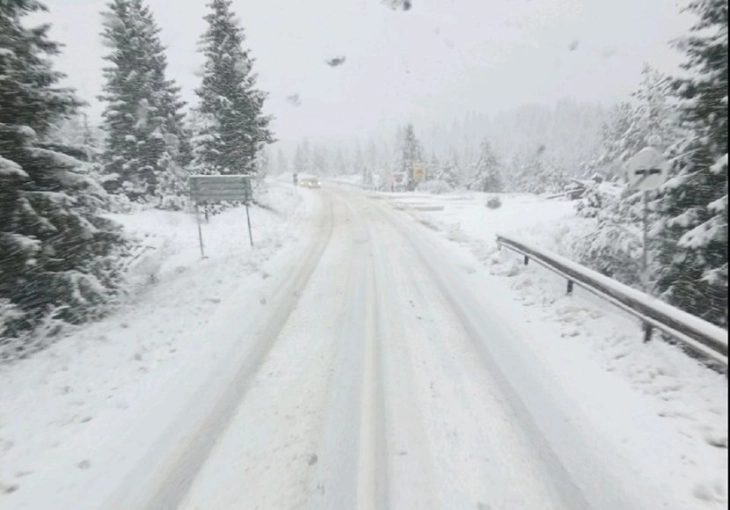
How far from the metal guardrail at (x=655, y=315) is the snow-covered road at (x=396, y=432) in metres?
0.87

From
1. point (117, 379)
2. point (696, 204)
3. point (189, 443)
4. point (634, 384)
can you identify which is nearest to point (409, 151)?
point (696, 204)

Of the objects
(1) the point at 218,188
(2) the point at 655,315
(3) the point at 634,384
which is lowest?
(3) the point at 634,384

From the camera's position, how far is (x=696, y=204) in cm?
730

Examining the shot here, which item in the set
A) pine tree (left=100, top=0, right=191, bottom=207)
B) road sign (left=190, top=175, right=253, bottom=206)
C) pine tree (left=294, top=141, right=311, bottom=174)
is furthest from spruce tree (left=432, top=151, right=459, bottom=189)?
pine tree (left=294, top=141, right=311, bottom=174)

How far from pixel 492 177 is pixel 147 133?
5227 cm

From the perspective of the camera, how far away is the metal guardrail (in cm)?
427

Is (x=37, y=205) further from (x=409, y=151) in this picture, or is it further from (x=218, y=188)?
(x=409, y=151)

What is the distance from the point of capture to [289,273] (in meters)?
11.5

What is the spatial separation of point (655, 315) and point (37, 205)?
991 centimetres

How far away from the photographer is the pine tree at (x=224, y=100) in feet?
80.7

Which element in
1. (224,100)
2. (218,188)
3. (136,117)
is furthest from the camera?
(224,100)

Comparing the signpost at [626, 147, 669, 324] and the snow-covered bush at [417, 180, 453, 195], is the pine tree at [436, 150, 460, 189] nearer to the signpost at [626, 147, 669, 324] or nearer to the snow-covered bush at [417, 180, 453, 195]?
the snow-covered bush at [417, 180, 453, 195]

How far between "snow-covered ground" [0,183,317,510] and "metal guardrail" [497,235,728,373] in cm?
539

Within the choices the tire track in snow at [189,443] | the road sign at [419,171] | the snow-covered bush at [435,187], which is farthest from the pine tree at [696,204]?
the road sign at [419,171]
